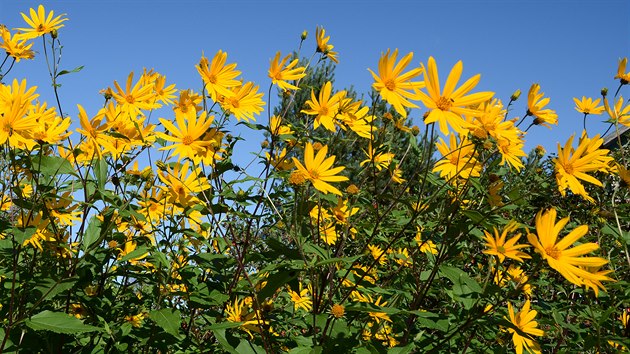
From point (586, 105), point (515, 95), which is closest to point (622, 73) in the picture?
point (586, 105)

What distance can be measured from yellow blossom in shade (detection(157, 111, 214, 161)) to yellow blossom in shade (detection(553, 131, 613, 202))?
44.1 inches

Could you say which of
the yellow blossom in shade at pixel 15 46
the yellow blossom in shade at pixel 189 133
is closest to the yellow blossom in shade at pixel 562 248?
the yellow blossom in shade at pixel 189 133

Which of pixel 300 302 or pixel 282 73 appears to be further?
pixel 300 302

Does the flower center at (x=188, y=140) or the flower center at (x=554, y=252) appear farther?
the flower center at (x=188, y=140)

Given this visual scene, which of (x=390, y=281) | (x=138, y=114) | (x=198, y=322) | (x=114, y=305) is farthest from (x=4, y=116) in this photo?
(x=390, y=281)

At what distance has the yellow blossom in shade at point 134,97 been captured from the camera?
2240mm

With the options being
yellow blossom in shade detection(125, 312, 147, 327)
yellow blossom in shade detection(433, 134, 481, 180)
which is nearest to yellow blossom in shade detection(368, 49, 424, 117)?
yellow blossom in shade detection(433, 134, 481, 180)

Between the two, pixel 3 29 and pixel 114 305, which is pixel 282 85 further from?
pixel 3 29

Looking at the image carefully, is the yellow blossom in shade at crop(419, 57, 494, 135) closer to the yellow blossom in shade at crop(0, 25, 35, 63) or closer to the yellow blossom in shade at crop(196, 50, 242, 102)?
the yellow blossom in shade at crop(196, 50, 242, 102)

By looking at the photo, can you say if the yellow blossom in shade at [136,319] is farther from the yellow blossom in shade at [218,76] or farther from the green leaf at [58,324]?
the yellow blossom in shade at [218,76]

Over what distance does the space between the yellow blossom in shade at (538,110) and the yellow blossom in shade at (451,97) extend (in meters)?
0.53

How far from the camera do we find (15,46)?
2.59 meters

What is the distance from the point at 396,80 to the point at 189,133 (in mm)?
710

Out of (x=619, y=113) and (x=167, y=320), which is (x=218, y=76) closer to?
(x=167, y=320)
